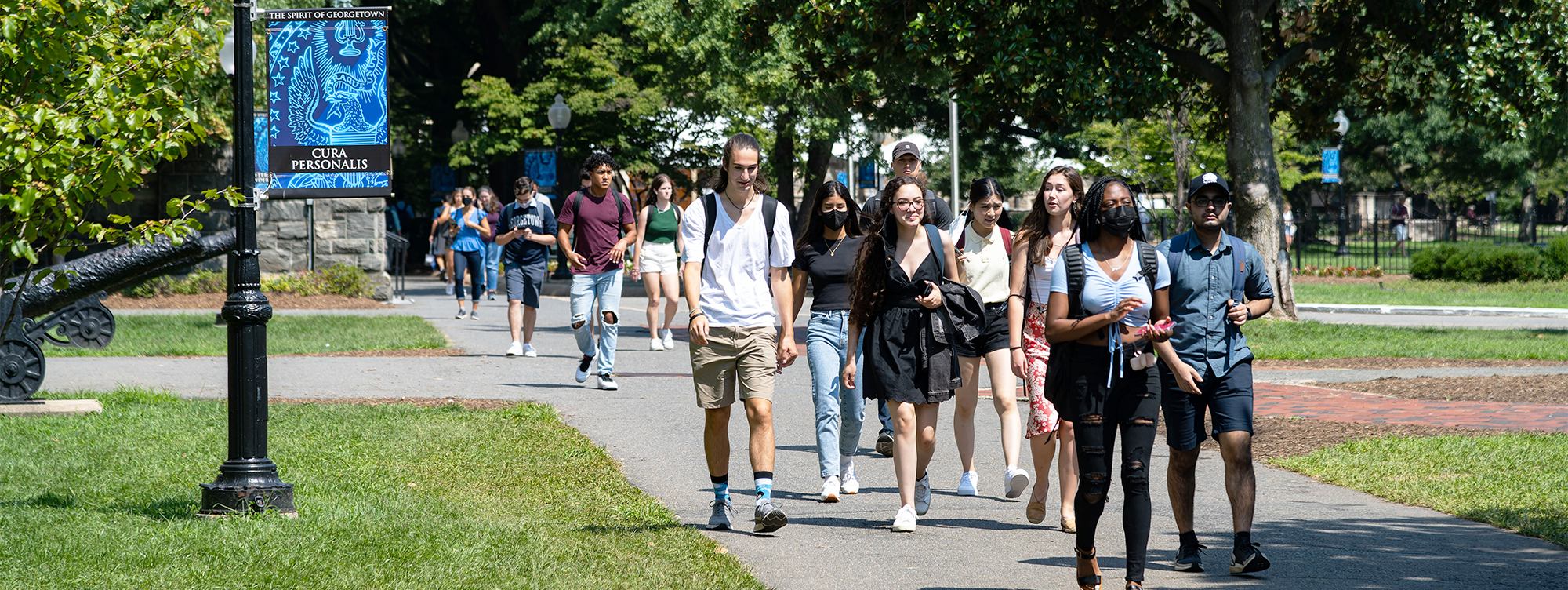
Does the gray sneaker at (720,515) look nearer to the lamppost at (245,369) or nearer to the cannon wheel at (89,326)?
the lamppost at (245,369)

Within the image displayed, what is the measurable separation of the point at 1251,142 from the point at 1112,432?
1318 centimetres

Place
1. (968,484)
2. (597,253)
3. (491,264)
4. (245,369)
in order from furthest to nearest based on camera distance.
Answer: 1. (491,264)
2. (597,253)
3. (968,484)
4. (245,369)

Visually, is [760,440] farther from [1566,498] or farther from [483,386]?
[483,386]

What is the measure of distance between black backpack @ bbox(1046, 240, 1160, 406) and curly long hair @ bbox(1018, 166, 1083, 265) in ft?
1.97

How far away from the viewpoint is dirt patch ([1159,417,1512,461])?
8891 millimetres

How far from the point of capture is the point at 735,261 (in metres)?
6.42

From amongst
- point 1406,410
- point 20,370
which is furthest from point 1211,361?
point 20,370

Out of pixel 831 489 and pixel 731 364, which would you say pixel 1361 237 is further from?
pixel 731 364

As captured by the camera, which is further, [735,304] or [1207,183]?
[735,304]

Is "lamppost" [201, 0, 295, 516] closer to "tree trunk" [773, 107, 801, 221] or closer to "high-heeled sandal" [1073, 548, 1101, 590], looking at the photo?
"high-heeled sandal" [1073, 548, 1101, 590]

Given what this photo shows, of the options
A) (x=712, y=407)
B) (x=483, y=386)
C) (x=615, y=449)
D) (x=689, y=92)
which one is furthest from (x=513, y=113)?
(x=712, y=407)

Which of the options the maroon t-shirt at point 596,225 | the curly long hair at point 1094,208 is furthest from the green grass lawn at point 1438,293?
the curly long hair at point 1094,208

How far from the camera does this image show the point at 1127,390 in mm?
5094

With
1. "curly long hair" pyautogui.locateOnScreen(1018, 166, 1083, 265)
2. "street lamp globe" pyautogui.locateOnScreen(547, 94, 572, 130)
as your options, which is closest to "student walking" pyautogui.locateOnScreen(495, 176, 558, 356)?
"curly long hair" pyautogui.locateOnScreen(1018, 166, 1083, 265)
